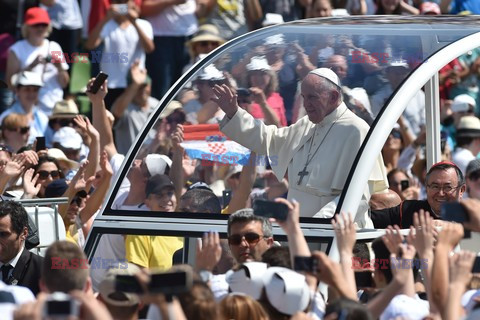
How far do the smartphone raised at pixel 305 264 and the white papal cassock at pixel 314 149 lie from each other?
1502 mm

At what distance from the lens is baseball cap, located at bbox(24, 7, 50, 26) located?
12.7 m

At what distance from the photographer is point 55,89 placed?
517 inches

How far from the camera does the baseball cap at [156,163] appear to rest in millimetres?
7770

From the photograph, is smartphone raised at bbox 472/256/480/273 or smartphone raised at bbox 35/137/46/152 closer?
smartphone raised at bbox 472/256/480/273

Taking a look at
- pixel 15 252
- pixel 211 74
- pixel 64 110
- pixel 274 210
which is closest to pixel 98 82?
pixel 211 74

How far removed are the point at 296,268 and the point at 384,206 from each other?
3.23m

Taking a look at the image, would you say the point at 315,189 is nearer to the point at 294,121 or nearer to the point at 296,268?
the point at 294,121

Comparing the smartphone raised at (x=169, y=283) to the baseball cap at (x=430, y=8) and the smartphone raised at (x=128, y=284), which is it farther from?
Answer: the baseball cap at (x=430, y=8)

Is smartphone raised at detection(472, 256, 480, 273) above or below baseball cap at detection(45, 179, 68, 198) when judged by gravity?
Result: above

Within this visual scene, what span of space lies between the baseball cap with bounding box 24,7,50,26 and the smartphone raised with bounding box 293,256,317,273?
7.79 m

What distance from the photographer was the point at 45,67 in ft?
42.4

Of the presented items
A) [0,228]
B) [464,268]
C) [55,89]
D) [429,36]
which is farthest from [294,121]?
[55,89]

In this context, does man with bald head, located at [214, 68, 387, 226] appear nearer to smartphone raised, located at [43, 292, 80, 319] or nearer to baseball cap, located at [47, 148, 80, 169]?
smartphone raised, located at [43, 292, 80, 319]

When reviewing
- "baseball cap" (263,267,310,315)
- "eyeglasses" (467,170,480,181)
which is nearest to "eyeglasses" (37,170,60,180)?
"eyeglasses" (467,170,480,181)
